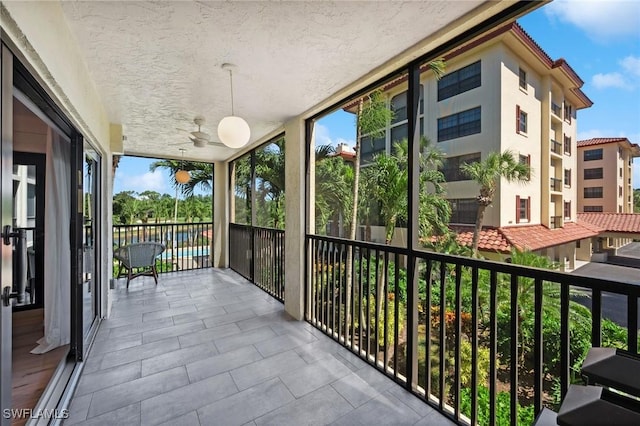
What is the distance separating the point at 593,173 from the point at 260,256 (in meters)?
4.04

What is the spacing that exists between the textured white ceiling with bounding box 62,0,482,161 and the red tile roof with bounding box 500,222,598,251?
123 cm

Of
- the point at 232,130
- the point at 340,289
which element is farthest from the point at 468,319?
the point at 232,130

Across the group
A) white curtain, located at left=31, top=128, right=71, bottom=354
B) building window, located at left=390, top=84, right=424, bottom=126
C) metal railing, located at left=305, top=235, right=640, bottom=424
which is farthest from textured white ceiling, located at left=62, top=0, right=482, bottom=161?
metal railing, located at left=305, top=235, right=640, bottom=424

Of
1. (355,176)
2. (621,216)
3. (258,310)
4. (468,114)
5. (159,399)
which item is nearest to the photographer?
(621,216)

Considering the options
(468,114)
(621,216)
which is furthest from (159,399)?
(468,114)

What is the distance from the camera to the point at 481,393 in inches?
110

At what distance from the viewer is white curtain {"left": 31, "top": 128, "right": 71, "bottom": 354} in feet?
7.17

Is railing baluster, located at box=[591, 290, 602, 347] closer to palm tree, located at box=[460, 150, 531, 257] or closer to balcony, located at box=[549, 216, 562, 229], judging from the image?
balcony, located at box=[549, 216, 562, 229]

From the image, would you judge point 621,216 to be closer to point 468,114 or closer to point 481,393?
point 468,114

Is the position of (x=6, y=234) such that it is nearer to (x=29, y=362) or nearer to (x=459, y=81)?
(x=29, y=362)

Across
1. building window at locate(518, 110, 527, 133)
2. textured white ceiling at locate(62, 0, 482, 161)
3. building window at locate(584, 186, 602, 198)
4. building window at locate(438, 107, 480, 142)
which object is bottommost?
building window at locate(584, 186, 602, 198)

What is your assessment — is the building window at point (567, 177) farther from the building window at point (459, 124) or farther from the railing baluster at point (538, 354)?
the building window at point (459, 124)

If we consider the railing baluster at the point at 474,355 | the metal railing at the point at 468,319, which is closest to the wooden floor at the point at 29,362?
the metal railing at the point at 468,319

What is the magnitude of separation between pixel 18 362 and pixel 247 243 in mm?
3143
